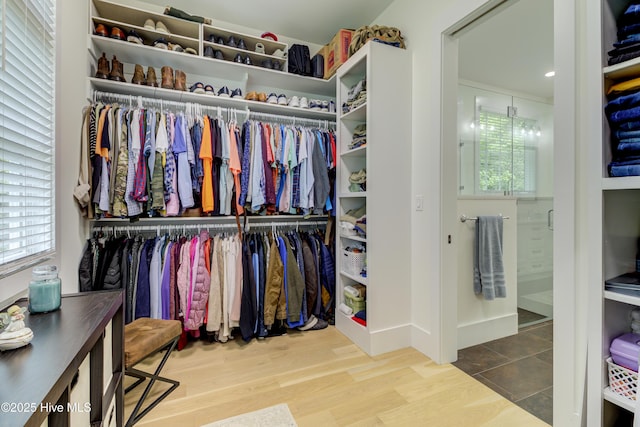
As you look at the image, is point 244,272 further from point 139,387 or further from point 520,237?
point 520,237

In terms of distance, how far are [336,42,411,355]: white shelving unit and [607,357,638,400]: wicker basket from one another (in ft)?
4.13

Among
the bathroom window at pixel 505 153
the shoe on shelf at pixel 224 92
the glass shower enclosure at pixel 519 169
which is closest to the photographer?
the shoe on shelf at pixel 224 92

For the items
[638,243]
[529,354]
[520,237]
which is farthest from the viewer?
[520,237]

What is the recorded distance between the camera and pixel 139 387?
1.73 metres

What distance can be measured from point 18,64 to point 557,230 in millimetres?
2550

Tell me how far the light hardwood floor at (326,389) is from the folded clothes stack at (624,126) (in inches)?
52.3

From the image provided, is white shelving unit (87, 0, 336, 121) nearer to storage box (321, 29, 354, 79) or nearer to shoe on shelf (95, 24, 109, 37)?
shoe on shelf (95, 24, 109, 37)

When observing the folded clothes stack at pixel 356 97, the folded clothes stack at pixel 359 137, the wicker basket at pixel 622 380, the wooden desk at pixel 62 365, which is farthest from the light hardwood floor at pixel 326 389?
the folded clothes stack at pixel 356 97

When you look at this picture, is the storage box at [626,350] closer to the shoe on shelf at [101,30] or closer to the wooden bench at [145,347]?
the wooden bench at [145,347]

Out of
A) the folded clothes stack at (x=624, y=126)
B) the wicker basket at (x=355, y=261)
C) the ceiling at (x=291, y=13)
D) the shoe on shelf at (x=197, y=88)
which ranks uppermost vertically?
the ceiling at (x=291, y=13)

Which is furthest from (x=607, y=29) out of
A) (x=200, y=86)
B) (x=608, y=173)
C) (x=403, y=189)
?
(x=200, y=86)

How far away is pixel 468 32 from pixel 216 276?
2801 mm

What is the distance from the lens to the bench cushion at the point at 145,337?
1410 mm

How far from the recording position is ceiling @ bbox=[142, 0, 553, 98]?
2326 mm
